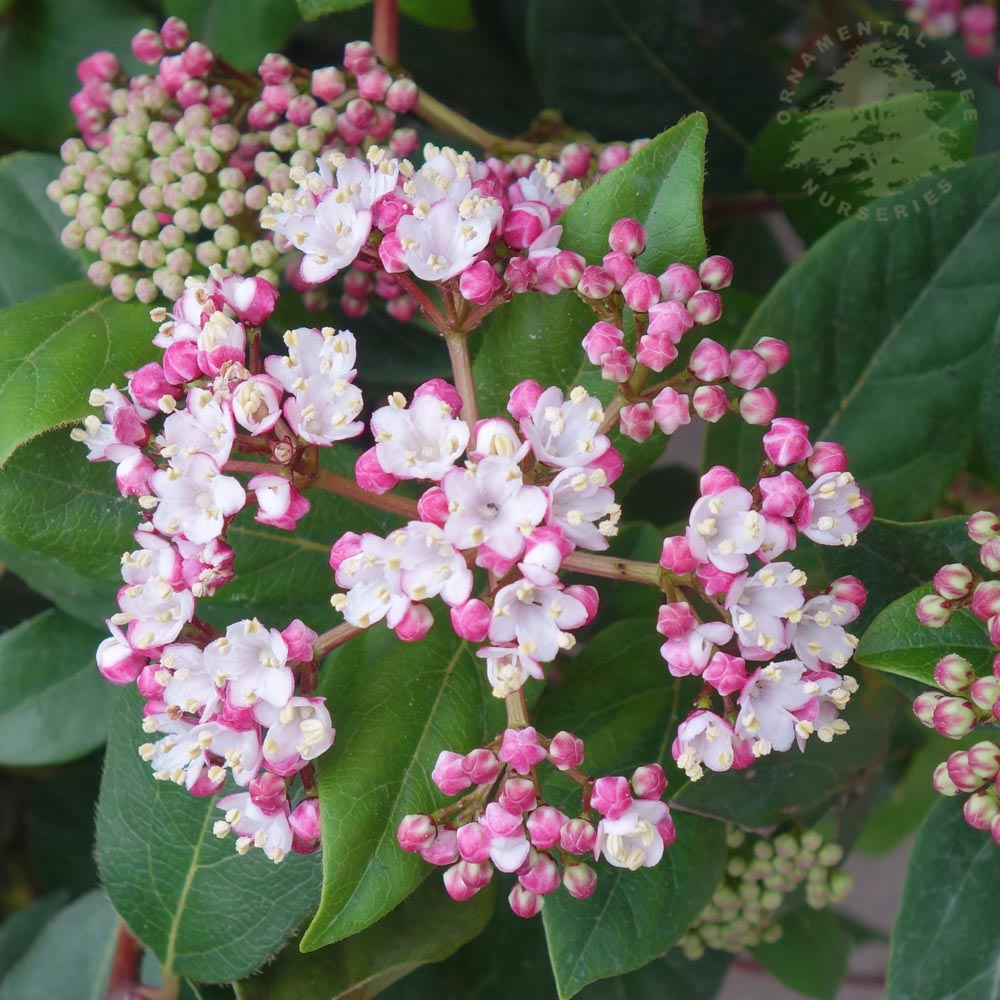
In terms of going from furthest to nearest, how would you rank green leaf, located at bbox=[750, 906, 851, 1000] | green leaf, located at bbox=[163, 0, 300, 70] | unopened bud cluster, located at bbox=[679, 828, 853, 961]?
green leaf, located at bbox=[750, 906, 851, 1000] < green leaf, located at bbox=[163, 0, 300, 70] < unopened bud cluster, located at bbox=[679, 828, 853, 961]

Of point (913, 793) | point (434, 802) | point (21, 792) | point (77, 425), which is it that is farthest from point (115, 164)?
point (913, 793)

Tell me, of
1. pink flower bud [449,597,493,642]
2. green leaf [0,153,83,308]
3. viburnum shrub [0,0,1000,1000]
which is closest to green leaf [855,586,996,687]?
viburnum shrub [0,0,1000,1000]

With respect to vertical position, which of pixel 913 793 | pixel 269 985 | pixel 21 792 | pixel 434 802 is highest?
pixel 434 802

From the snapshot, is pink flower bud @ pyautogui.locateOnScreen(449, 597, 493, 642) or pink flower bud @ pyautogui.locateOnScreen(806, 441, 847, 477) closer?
pink flower bud @ pyautogui.locateOnScreen(449, 597, 493, 642)

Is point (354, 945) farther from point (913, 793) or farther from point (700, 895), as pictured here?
point (913, 793)

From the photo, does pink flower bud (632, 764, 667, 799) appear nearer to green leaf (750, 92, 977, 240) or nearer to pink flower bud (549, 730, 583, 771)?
pink flower bud (549, 730, 583, 771)

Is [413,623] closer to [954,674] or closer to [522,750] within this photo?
[522,750]

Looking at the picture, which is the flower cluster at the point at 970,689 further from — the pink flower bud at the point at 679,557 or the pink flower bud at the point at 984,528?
the pink flower bud at the point at 679,557
